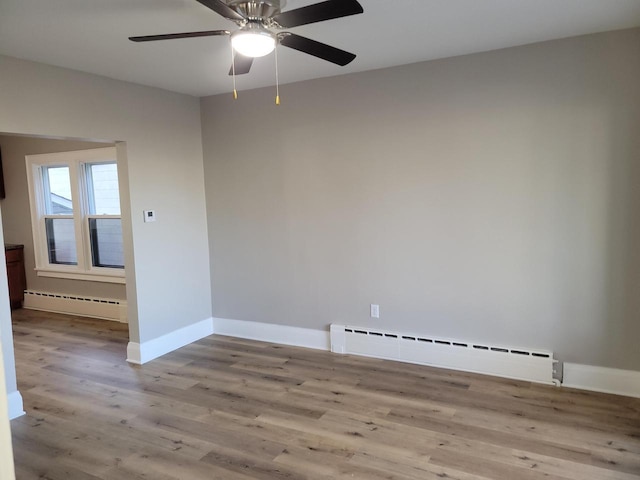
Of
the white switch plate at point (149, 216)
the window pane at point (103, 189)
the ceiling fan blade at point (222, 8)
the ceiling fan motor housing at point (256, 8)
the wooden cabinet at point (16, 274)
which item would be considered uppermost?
the ceiling fan motor housing at point (256, 8)

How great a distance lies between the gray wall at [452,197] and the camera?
10.4 feet

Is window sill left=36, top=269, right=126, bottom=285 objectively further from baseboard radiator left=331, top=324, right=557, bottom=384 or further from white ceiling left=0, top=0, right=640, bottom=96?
baseboard radiator left=331, top=324, right=557, bottom=384

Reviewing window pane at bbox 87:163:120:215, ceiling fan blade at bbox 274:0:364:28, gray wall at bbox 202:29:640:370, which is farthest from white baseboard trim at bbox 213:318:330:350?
ceiling fan blade at bbox 274:0:364:28

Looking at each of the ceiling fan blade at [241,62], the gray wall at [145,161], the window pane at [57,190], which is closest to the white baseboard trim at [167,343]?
the gray wall at [145,161]

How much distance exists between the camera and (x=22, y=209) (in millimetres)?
6117

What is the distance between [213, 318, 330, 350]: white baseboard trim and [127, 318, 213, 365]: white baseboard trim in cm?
16

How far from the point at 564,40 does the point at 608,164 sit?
0.90 m

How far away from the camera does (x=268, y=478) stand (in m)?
2.42

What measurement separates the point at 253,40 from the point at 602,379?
3.21 metres

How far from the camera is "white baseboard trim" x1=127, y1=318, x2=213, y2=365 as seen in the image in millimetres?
4125

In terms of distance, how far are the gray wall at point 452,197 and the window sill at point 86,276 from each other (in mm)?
1672

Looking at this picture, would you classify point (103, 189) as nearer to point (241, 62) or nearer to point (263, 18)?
point (241, 62)

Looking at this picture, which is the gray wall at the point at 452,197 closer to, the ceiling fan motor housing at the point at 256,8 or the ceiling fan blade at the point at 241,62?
the ceiling fan blade at the point at 241,62

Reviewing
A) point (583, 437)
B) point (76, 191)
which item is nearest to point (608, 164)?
point (583, 437)
